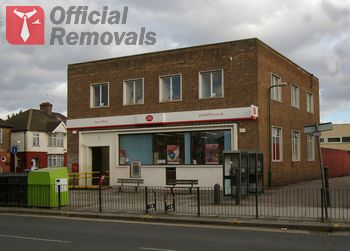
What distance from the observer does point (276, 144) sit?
25.7m

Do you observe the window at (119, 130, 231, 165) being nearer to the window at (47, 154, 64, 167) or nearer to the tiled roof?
the tiled roof

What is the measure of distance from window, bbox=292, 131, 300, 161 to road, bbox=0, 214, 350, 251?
17003 millimetres

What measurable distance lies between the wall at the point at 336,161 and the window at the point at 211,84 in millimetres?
15232

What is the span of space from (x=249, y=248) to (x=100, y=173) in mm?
19309

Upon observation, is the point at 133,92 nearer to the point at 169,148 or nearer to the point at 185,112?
the point at 185,112

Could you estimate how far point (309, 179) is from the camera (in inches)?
1215

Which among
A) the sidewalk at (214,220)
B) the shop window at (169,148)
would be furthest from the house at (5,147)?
the sidewalk at (214,220)

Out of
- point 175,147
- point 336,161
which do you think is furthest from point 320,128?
point 336,161

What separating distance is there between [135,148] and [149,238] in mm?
15574

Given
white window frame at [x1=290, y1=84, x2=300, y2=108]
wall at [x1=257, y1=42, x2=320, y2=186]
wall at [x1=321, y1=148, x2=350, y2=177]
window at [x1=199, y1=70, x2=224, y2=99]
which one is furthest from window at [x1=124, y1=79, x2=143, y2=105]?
wall at [x1=321, y1=148, x2=350, y2=177]

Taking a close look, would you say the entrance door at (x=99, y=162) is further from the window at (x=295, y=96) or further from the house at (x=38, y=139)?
the house at (x=38, y=139)

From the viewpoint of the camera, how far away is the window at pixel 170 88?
25.3 meters

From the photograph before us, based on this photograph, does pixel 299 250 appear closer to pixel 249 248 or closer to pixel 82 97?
pixel 249 248

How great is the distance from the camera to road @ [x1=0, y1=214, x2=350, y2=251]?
9.70 m
